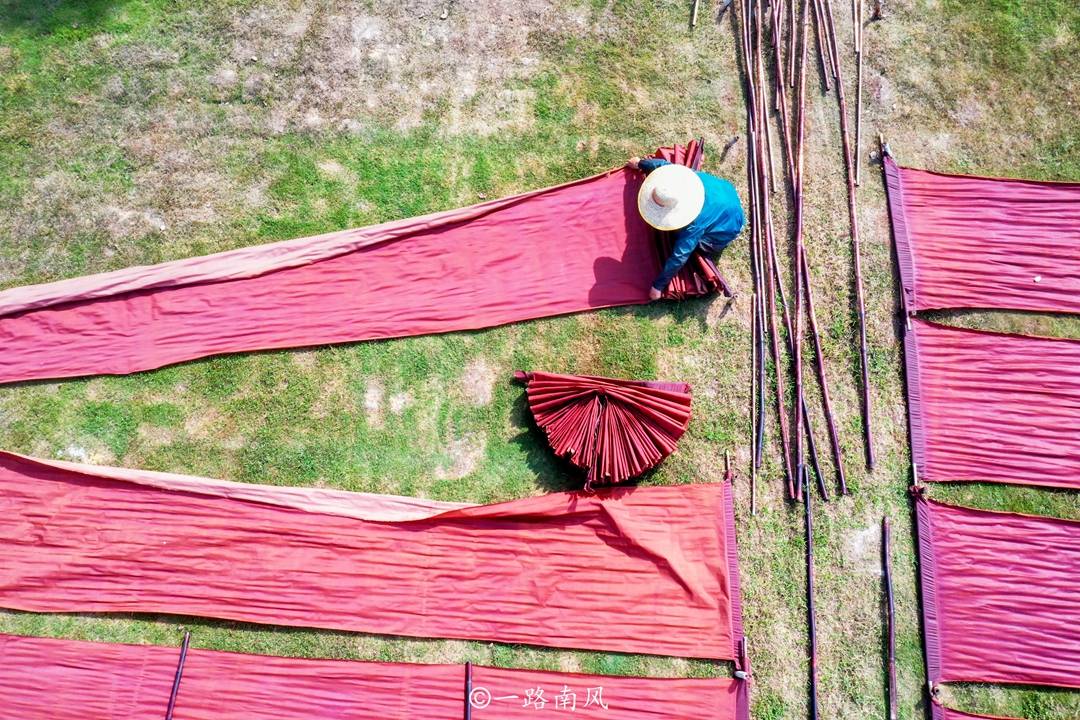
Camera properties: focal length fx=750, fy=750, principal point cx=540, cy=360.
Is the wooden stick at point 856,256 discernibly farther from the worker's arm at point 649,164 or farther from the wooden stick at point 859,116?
the worker's arm at point 649,164

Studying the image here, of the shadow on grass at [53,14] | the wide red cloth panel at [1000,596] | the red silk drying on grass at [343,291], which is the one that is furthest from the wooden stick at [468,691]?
the shadow on grass at [53,14]

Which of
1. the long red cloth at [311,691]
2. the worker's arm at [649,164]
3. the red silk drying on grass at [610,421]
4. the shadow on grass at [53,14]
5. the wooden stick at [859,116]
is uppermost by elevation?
the shadow on grass at [53,14]

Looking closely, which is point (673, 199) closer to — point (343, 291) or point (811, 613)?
point (343, 291)

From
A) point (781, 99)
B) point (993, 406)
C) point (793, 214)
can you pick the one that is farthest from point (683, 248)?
point (993, 406)

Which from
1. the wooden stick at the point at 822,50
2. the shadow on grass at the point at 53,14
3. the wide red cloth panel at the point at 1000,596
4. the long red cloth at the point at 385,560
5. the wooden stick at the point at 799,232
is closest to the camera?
the wide red cloth panel at the point at 1000,596

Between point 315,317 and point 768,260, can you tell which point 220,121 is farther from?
point 768,260

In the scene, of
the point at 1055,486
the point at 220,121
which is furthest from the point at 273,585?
the point at 1055,486
